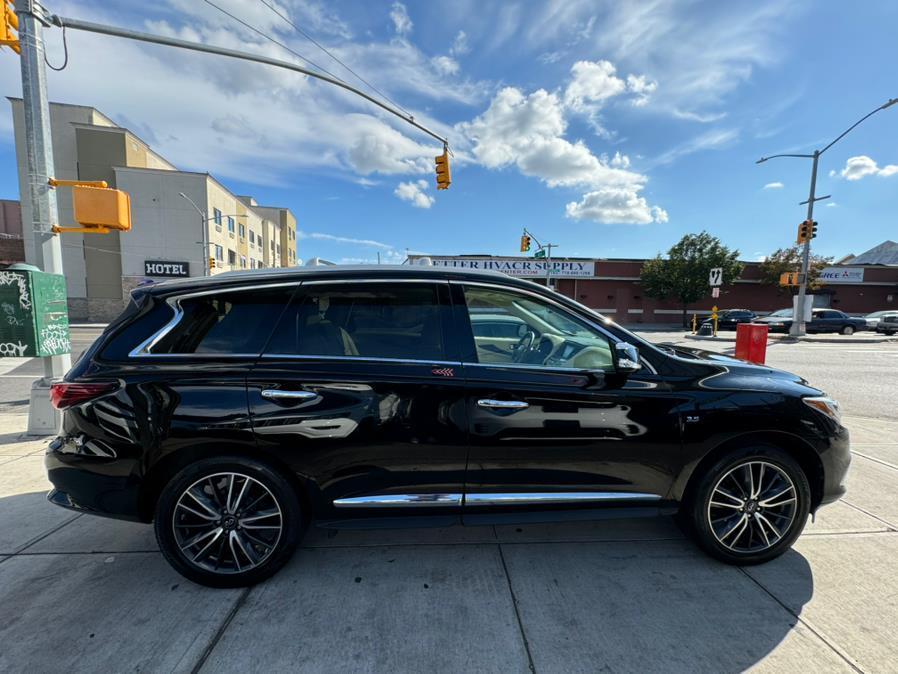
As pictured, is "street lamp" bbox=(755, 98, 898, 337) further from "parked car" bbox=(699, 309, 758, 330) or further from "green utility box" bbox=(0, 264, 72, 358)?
"green utility box" bbox=(0, 264, 72, 358)

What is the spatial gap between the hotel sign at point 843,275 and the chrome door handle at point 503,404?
46481 millimetres

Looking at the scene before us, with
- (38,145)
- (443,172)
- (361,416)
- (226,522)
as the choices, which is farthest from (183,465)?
(443,172)

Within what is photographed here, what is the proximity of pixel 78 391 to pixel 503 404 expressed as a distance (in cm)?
242

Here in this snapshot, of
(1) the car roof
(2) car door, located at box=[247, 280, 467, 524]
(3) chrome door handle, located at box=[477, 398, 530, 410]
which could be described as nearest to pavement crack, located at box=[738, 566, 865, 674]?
(3) chrome door handle, located at box=[477, 398, 530, 410]

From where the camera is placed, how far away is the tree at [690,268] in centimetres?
3231

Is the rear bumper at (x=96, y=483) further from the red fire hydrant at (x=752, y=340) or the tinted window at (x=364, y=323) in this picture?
the red fire hydrant at (x=752, y=340)

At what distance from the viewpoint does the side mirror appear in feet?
7.86

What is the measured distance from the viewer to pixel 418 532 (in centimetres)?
304

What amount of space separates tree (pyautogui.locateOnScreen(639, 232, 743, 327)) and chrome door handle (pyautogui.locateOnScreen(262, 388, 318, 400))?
35.6m

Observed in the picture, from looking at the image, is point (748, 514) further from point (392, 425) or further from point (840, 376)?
point (840, 376)

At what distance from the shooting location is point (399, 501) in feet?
8.05

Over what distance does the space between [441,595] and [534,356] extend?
1508 mm

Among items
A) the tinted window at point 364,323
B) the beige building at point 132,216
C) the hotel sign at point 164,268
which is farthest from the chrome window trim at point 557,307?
the hotel sign at point 164,268

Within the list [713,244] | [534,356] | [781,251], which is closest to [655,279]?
[713,244]
